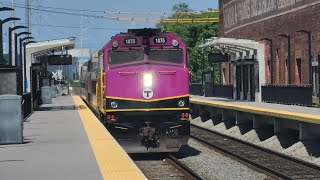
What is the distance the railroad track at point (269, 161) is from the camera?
1455cm

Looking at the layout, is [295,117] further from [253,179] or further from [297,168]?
[253,179]

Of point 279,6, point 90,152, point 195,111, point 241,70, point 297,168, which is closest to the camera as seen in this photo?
point 90,152

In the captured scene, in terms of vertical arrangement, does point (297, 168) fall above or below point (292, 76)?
below

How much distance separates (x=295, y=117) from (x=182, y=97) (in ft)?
14.1

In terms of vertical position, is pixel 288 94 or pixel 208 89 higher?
pixel 208 89

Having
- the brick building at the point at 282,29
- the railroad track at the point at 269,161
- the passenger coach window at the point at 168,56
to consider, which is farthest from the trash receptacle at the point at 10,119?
the brick building at the point at 282,29

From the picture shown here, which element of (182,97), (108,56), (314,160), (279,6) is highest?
(279,6)

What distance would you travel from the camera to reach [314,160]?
56.4ft

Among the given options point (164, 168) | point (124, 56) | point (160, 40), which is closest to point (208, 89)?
point (160, 40)

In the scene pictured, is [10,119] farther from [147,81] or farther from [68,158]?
[147,81]

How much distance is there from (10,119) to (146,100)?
3.62 metres

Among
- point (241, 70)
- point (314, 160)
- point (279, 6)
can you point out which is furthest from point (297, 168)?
point (279, 6)

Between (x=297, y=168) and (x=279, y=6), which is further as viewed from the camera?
(x=279, y=6)

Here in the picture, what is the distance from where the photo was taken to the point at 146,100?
1630cm
